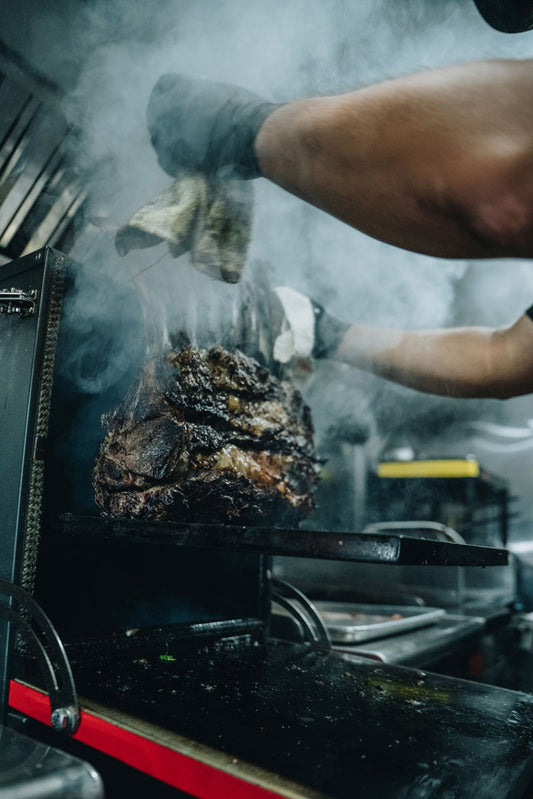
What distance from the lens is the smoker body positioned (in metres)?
0.96

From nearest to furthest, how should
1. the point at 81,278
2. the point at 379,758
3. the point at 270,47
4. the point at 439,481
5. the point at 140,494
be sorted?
the point at 379,758 < the point at 140,494 < the point at 81,278 < the point at 270,47 < the point at 439,481

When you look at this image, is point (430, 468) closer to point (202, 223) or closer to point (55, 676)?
point (202, 223)

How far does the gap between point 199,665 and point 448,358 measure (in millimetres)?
1300

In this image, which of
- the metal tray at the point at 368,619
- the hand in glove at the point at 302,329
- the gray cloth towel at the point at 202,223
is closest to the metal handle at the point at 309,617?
the metal tray at the point at 368,619

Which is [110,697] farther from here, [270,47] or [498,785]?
[270,47]

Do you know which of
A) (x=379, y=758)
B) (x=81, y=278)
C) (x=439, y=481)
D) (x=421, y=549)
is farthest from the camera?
(x=439, y=481)

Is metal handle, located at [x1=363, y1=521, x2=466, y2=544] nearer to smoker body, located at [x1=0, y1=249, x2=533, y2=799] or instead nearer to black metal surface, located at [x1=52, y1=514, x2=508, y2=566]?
smoker body, located at [x1=0, y1=249, x2=533, y2=799]

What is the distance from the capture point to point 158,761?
1011mm

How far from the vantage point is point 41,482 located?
1464 millimetres

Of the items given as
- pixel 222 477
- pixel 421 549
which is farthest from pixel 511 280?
pixel 421 549

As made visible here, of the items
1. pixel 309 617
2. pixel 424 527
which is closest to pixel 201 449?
pixel 309 617

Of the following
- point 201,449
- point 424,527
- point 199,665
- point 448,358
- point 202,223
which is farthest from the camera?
point 424,527

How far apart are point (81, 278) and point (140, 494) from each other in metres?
0.66

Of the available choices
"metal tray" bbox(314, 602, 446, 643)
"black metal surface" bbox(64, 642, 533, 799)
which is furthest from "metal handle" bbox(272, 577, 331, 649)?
"metal tray" bbox(314, 602, 446, 643)
